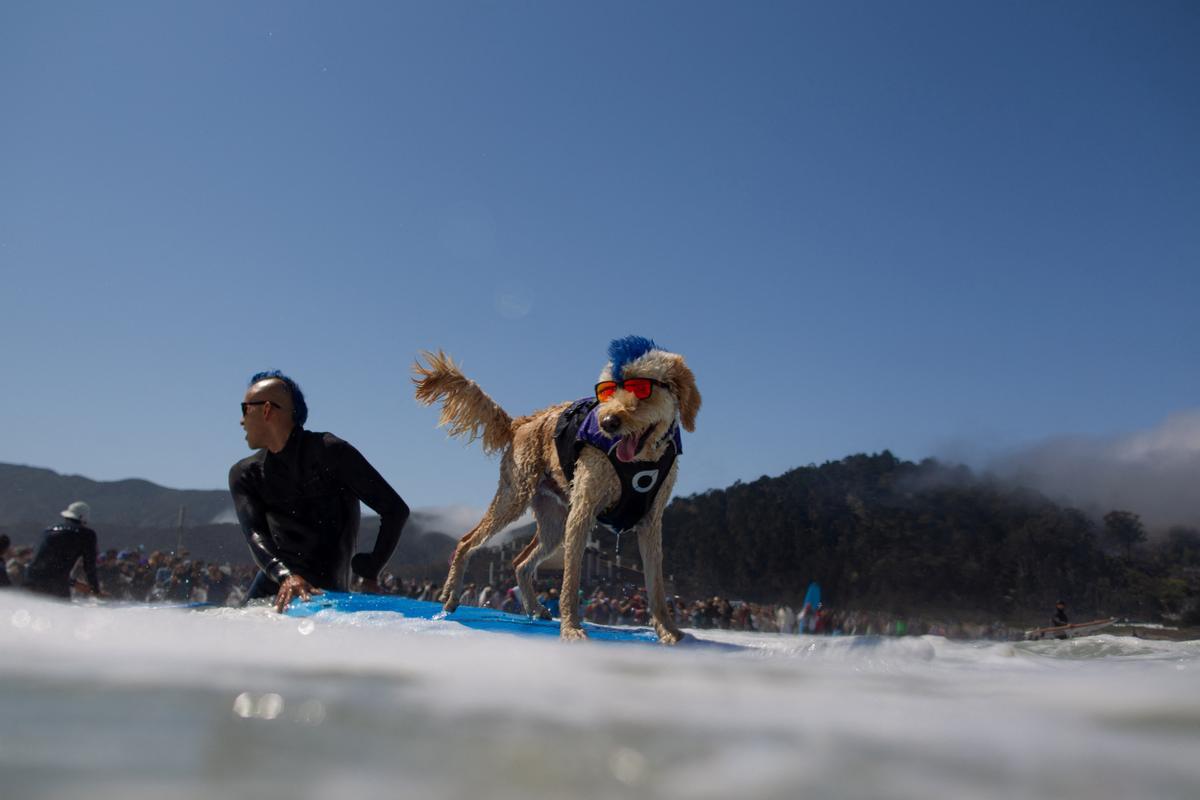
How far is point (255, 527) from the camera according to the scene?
4148 mm

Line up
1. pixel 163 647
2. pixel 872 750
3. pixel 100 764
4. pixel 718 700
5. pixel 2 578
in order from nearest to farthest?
pixel 100 764, pixel 872 750, pixel 718 700, pixel 163 647, pixel 2 578

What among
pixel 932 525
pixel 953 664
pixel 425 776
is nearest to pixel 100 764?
pixel 425 776

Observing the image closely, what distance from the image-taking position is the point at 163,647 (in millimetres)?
1518

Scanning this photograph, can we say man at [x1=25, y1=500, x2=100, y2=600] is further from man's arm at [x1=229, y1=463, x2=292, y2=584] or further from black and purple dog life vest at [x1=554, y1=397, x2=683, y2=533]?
black and purple dog life vest at [x1=554, y1=397, x2=683, y2=533]

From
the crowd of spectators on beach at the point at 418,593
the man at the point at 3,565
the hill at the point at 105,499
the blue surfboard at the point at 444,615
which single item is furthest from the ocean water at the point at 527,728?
the hill at the point at 105,499

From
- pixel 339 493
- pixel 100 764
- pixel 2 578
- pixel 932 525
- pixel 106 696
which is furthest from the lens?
pixel 932 525

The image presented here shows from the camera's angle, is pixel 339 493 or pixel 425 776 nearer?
pixel 425 776

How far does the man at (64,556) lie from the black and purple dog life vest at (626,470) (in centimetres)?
307

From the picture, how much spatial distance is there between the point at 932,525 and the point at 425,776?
36.6 m

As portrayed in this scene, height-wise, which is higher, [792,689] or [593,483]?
[593,483]

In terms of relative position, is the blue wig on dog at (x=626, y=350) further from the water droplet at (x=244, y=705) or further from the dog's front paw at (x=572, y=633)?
the water droplet at (x=244, y=705)

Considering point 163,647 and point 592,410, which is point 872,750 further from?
point 592,410

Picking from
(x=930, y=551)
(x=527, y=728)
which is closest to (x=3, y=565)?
(x=527, y=728)

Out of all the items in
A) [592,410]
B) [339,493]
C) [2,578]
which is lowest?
[2,578]
